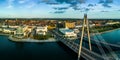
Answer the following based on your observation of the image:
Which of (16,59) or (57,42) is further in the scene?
(57,42)

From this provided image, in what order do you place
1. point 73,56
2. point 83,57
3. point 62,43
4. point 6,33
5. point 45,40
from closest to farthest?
point 83,57
point 73,56
point 62,43
point 45,40
point 6,33

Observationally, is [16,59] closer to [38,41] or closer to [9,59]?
[9,59]

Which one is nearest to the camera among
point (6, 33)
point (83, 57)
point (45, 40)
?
point (83, 57)

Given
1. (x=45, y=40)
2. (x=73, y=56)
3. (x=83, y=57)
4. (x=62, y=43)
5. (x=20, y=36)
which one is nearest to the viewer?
(x=83, y=57)

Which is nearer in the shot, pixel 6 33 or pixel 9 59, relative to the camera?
pixel 9 59

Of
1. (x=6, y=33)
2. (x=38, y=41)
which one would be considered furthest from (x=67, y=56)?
(x=6, y=33)

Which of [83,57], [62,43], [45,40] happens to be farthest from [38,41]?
[83,57]

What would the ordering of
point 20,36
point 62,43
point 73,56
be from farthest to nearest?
point 20,36
point 62,43
point 73,56

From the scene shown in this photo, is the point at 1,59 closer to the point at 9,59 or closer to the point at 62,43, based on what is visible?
the point at 9,59
